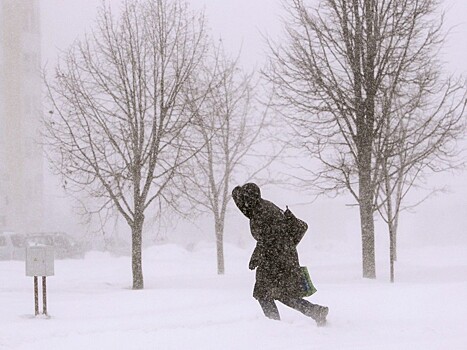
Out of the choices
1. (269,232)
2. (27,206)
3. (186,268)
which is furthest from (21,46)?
(269,232)

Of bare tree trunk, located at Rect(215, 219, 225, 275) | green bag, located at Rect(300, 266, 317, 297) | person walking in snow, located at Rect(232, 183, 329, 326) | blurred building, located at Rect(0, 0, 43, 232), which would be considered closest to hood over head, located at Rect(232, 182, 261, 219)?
person walking in snow, located at Rect(232, 183, 329, 326)

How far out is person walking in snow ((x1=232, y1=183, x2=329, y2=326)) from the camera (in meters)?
6.24

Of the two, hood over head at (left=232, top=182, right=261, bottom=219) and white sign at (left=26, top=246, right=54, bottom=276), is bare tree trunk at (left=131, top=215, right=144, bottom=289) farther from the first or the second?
hood over head at (left=232, top=182, right=261, bottom=219)

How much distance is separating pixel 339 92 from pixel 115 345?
28.2 feet

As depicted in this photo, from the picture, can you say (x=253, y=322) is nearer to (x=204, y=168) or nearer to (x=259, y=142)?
(x=204, y=168)

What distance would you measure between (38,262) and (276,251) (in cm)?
409

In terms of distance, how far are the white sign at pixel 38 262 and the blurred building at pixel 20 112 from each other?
45371mm

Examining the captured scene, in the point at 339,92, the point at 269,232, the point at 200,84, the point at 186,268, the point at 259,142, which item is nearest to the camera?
the point at 269,232

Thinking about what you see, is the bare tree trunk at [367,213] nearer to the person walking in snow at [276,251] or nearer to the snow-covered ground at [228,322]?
the snow-covered ground at [228,322]

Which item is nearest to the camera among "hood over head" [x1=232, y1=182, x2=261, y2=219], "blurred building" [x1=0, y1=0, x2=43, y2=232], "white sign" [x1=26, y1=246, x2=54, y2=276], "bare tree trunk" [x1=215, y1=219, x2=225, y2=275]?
"hood over head" [x1=232, y1=182, x2=261, y2=219]

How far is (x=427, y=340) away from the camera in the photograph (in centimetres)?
570

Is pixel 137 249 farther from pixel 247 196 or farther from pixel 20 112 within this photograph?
pixel 20 112

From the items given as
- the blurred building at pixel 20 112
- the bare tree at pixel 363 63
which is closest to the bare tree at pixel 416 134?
the bare tree at pixel 363 63

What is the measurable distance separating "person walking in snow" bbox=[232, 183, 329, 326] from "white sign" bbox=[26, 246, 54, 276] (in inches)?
150
